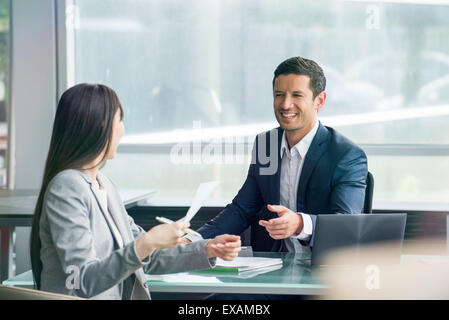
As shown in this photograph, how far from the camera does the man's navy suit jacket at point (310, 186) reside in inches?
84.0

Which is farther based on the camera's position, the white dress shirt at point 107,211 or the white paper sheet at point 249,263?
the white paper sheet at point 249,263

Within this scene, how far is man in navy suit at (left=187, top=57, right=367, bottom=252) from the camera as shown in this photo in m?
2.16

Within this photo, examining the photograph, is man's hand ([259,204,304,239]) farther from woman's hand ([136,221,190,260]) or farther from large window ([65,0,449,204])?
large window ([65,0,449,204])

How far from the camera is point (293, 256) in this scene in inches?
72.3

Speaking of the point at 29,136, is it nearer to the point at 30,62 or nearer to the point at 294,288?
the point at 30,62

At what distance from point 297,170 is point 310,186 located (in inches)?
4.7

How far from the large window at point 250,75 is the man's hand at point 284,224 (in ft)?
6.02

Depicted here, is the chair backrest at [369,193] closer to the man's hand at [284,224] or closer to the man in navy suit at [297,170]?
the man in navy suit at [297,170]

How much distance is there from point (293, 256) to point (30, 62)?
2.42 metres

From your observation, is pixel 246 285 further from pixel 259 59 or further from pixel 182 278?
pixel 259 59

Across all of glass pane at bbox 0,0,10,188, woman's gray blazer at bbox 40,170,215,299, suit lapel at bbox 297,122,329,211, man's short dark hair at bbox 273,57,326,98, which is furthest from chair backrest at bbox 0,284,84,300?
glass pane at bbox 0,0,10,188

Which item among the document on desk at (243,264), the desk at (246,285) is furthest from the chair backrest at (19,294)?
the document on desk at (243,264)
